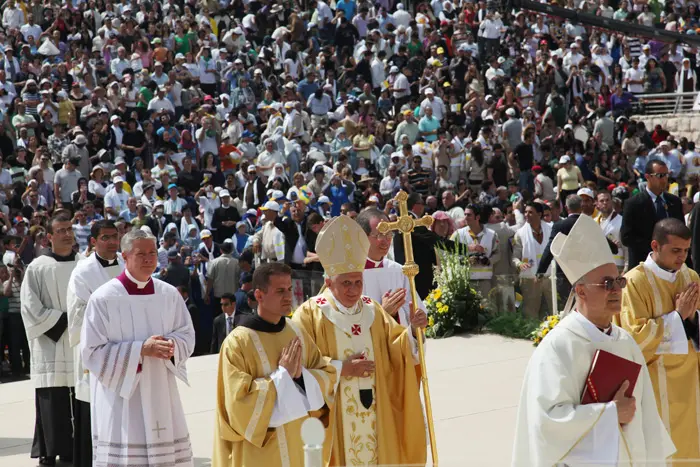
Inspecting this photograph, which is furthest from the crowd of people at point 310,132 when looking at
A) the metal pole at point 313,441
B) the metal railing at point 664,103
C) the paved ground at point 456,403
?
the metal pole at point 313,441

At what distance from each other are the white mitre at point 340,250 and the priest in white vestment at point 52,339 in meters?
3.02

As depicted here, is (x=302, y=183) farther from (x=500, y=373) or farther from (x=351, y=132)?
(x=500, y=373)

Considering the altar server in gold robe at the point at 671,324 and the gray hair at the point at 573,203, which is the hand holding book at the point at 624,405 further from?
the gray hair at the point at 573,203

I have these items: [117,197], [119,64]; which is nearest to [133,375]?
[117,197]

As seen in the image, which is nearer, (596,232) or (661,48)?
(596,232)

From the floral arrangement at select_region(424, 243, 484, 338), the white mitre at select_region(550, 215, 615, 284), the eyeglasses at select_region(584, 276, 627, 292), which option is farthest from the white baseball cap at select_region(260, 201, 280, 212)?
the eyeglasses at select_region(584, 276, 627, 292)

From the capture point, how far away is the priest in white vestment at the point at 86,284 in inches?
335

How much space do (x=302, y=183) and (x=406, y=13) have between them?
974 centimetres

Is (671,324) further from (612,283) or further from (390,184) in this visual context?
(390,184)

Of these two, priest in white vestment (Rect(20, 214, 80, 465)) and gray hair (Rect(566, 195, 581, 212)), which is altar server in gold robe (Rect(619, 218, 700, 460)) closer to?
priest in white vestment (Rect(20, 214, 80, 465))

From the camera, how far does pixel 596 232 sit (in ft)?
19.7

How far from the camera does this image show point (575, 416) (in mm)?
5480

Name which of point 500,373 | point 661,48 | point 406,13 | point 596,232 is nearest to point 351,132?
point 406,13

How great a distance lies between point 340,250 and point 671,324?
2.14 meters
